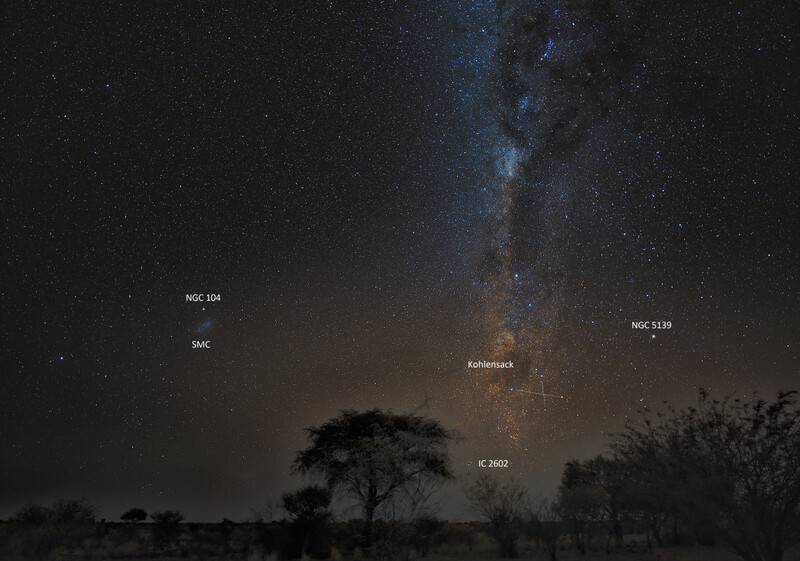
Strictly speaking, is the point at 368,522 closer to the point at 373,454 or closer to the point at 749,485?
the point at 373,454

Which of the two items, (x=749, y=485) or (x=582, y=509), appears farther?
(x=582, y=509)

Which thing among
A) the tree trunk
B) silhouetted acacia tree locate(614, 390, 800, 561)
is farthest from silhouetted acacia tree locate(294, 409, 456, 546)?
silhouetted acacia tree locate(614, 390, 800, 561)

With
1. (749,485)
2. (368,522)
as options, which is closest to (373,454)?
(368,522)

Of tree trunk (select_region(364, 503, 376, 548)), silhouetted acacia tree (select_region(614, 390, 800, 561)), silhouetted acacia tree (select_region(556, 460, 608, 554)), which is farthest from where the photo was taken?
silhouetted acacia tree (select_region(556, 460, 608, 554))

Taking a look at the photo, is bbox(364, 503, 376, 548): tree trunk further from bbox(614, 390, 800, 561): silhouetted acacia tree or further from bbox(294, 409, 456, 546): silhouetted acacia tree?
bbox(614, 390, 800, 561): silhouetted acacia tree

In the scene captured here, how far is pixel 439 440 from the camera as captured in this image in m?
34.7

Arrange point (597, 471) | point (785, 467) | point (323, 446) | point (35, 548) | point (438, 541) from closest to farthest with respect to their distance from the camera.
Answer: point (785, 467) < point (35, 548) < point (323, 446) < point (438, 541) < point (597, 471)

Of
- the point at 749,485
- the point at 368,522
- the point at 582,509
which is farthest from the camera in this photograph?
the point at 582,509

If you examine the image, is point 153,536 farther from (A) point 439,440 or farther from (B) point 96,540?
(A) point 439,440

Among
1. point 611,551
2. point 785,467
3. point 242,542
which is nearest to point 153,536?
point 242,542

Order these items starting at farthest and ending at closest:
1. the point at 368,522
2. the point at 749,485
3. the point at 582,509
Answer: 1. the point at 582,509
2. the point at 368,522
3. the point at 749,485

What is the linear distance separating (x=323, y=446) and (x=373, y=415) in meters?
3.23

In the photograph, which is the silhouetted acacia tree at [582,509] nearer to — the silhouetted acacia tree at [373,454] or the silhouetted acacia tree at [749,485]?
the silhouetted acacia tree at [373,454]

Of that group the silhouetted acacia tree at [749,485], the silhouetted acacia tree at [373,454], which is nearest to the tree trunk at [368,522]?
the silhouetted acacia tree at [373,454]
